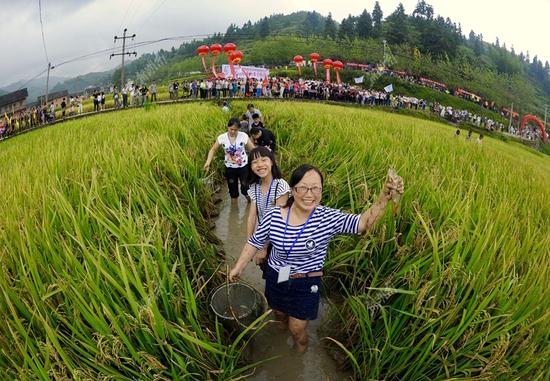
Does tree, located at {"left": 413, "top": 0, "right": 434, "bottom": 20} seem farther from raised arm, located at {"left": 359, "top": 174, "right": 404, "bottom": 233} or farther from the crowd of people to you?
raised arm, located at {"left": 359, "top": 174, "right": 404, "bottom": 233}

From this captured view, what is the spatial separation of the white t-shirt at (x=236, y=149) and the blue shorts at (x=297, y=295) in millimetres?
2260

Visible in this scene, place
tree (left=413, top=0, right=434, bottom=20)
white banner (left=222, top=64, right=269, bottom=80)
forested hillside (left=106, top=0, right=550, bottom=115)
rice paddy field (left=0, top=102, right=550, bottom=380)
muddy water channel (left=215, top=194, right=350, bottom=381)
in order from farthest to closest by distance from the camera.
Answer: tree (left=413, top=0, right=434, bottom=20) < forested hillside (left=106, top=0, right=550, bottom=115) < white banner (left=222, top=64, right=269, bottom=80) < muddy water channel (left=215, top=194, right=350, bottom=381) < rice paddy field (left=0, top=102, right=550, bottom=380)

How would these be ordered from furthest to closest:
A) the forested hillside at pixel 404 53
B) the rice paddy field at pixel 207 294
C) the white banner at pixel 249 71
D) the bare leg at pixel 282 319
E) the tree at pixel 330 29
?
1. the tree at pixel 330 29
2. the forested hillside at pixel 404 53
3. the white banner at pixel 249 71
4. the bare leg at pixel 282 319
5. the rice paddy field at pixel 207 294

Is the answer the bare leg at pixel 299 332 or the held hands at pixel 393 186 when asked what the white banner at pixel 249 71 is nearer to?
the bare leg at pixel 299 332

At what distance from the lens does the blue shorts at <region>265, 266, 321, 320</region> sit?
2057 millimetres

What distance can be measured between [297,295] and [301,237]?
40 centimetres

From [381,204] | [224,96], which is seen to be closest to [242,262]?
[381,204]

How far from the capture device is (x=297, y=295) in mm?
2070

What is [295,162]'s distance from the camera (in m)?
5.09

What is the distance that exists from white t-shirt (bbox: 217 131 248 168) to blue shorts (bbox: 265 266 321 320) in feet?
7.41

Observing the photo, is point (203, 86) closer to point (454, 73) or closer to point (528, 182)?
point (528, 182)

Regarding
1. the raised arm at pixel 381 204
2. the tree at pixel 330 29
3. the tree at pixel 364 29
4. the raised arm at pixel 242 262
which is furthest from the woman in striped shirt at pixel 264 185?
the tree at pixel 330 29

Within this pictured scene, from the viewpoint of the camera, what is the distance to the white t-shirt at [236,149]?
163 inches

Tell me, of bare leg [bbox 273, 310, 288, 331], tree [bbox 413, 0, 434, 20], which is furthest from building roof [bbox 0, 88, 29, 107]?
tree [bbox 413, 0, 434, 20]
